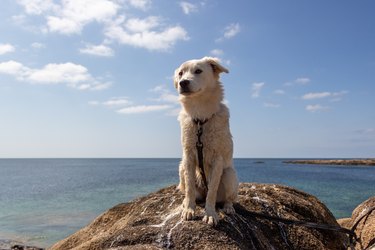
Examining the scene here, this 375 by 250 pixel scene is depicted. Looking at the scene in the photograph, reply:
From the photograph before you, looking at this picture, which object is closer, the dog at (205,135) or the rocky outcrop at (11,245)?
the dog at (205,135)

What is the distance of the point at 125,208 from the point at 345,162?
6487 inches

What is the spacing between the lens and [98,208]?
105 feet

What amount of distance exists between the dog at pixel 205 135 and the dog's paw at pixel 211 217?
0.80 feet

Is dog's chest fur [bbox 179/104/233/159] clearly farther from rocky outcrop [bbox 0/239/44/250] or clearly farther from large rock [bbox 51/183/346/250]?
rocky outcrop [bbox 0/239/44/250]

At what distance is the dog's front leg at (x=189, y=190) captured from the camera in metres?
5.97

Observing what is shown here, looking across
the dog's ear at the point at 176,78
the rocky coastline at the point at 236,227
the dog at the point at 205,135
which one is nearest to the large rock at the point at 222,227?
the rocky coastline at the point at 236,227

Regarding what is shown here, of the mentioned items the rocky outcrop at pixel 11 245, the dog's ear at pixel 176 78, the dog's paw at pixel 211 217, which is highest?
the dog's ear at pixel 176 78

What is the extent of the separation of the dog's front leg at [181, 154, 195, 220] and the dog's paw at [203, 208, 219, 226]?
25cm

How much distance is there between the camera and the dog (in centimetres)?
607

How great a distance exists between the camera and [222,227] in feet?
19.0

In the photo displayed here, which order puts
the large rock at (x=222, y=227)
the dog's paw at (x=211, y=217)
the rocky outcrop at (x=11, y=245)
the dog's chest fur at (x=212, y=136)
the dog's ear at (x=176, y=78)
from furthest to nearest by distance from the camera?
1. the rocky outcrop at (x=11, y=245)
2. the dog's ear at (x=176, y=78)
3. the dog's chest fur at (x=212, y=136)
4. the dog's paw at (x=211, y=217)
5. the large rock at (x=222, y=227)

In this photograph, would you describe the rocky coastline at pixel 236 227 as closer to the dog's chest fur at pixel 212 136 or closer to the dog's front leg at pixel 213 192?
the dog's front leg at pixel 213 192

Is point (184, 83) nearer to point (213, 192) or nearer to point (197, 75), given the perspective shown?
point (197, 75)

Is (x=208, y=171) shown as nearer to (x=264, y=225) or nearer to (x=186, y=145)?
(x=186, y=145)
